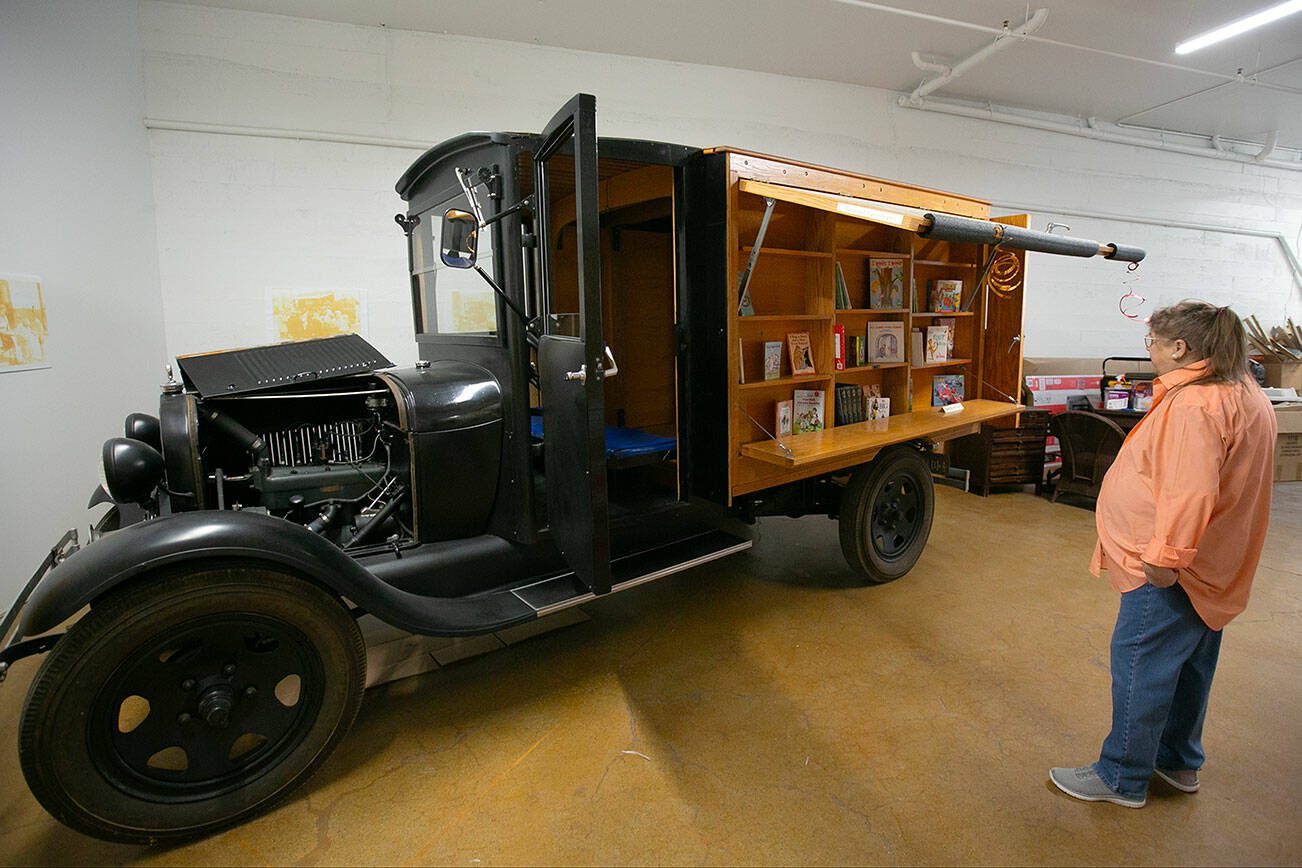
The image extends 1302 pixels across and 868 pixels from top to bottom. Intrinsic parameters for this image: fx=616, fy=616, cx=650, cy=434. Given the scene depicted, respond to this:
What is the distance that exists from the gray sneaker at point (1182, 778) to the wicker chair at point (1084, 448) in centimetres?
347

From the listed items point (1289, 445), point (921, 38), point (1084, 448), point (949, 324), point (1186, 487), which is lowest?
point (1289, 445)

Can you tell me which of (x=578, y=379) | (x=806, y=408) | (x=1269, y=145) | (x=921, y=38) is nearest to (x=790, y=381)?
(x=806, y=408)

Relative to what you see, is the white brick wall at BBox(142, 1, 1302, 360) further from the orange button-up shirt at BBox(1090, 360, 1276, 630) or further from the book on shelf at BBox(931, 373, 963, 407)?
the orange button-up shirt at BBox(1090, 360, 1276, 630)

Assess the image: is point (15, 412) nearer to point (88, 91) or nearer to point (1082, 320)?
point (88, 91)

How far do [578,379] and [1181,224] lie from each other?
900 cm

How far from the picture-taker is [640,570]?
266 centimetres

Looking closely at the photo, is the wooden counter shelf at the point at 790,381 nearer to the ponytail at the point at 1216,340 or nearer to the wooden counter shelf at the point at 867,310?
the wooden counter shelf at the point at 867,310

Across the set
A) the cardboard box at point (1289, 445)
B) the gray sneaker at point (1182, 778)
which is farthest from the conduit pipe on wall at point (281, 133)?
the cardboard box at point (1289, 445)

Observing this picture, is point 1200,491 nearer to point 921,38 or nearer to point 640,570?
point 640,570

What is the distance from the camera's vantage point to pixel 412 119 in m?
4.25

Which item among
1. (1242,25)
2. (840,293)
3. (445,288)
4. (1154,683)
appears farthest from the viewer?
(1242,25)

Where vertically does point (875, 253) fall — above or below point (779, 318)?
above

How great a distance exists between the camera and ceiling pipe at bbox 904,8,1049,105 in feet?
14.8

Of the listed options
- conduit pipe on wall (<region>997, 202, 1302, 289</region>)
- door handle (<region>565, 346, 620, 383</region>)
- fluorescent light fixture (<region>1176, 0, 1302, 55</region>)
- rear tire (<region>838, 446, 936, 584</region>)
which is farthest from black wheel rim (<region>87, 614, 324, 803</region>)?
conduit pipe on wall (<region>997, 202, 1302, 289</region>)
